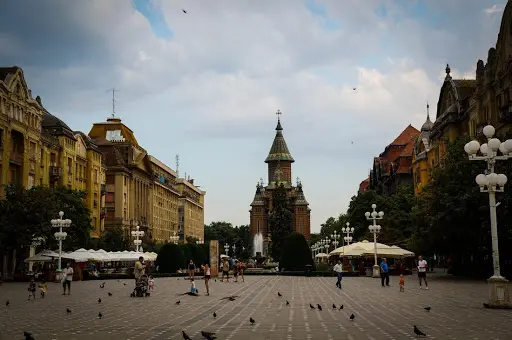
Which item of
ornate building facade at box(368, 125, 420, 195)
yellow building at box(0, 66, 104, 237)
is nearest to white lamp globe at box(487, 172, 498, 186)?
yellow building at box(0, 66, 104, 237)

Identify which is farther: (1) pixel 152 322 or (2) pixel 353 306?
(2) pixel 353 306

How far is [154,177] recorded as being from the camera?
394ft

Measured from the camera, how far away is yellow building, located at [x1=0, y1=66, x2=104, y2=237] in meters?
58.8

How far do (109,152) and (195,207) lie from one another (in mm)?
72662

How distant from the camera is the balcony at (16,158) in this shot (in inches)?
2356

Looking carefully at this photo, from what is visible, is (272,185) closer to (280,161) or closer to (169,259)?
(280,161)

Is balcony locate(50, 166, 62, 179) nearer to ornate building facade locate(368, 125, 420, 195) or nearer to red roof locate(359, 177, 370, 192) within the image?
ornate building facade locate(368, 125, 420, 195)

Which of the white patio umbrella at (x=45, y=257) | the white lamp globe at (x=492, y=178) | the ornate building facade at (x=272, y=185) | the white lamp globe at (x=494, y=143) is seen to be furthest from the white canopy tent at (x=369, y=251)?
the ornate building facade at (x=272, y=185)

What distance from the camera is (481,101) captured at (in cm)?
5594

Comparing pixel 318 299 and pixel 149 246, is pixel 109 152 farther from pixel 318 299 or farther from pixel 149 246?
pixel 318 299

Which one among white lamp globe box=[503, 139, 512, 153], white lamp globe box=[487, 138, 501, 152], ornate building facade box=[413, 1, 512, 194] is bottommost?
white lamp globe box=[503, 139, 512, 153]

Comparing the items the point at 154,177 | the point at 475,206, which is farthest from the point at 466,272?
the point at 154,177

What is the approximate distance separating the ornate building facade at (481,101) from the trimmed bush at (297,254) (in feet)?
41.8

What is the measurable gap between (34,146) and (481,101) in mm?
41137
